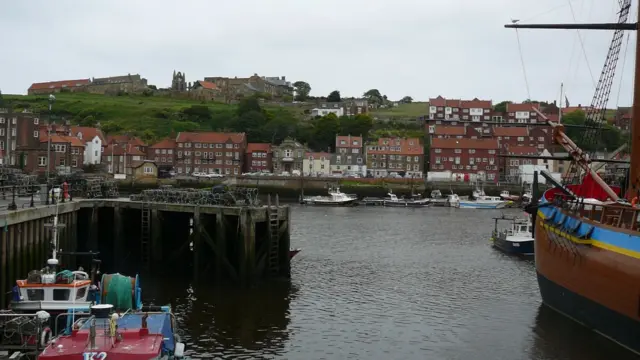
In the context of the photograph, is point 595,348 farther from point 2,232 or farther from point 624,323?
point 2,232

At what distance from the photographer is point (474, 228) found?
238 ft

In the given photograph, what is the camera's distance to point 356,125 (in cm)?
15975

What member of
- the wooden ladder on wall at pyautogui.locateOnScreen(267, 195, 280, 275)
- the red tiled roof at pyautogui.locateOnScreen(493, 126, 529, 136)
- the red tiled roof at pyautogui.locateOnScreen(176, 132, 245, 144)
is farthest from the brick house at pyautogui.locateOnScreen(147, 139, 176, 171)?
the wooden ladder on wall at pyautogui.locateOnScreen(267, 195, 280, 275)

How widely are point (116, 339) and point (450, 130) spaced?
5319 inches

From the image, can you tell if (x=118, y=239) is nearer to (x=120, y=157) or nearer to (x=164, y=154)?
(x=120, y=157)

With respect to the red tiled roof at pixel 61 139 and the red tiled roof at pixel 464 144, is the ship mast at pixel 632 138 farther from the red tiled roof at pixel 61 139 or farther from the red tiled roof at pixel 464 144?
the red tiled roof at pixel 464 144

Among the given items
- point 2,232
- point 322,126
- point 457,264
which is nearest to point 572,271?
point 457,264

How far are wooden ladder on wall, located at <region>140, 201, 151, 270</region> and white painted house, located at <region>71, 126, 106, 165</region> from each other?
9438 centimetres

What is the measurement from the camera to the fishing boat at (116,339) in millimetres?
15773

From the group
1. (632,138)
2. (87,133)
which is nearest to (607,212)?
(632,138)

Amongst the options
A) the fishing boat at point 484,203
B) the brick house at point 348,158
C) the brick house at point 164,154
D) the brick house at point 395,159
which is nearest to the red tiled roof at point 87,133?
the brick house at point 164,154

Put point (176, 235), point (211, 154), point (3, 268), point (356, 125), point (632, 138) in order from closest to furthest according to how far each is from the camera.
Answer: point (3, 268), point (632, 138), point (176, 235), point (211, 154), point (356, 125)

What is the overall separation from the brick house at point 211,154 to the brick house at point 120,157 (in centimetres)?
903

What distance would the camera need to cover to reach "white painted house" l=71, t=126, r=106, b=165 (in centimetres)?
12694
